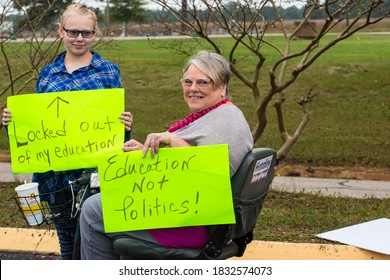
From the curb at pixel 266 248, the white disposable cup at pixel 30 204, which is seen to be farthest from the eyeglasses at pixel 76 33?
the curb at pixel 266 248

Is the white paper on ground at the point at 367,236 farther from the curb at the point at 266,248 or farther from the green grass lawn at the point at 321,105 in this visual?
the green grass lawn at the point at 321,105

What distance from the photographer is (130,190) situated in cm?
394

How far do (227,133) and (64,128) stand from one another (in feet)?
3.56

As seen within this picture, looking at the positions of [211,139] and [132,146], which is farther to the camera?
[132,146]

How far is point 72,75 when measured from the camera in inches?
180

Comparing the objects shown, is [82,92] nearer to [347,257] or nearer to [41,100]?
[41,100]

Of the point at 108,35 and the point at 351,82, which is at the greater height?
the point at 108,35

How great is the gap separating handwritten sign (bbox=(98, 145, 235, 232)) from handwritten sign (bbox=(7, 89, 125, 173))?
0.47 m

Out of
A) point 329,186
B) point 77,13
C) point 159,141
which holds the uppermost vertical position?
point 77,13

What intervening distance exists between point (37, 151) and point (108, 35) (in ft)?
19.4

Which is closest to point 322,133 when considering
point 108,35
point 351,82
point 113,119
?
point 108,35

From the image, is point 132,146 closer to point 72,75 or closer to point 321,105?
point 72,75

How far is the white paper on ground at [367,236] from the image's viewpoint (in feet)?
16.8

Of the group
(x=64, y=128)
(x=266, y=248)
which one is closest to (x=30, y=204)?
(x=64, y=128)
